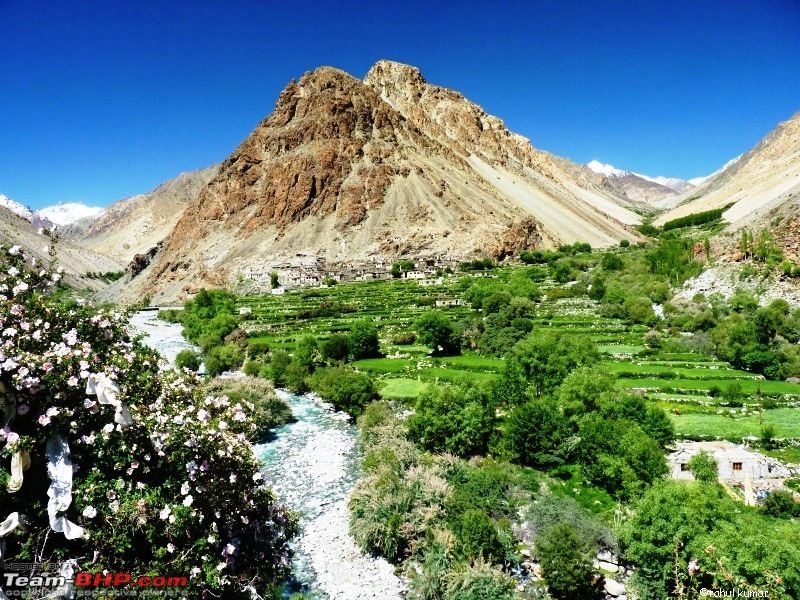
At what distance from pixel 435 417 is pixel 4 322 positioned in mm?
21584

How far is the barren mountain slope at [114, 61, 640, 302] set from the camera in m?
141

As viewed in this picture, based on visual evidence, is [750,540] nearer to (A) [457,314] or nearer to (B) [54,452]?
(B) [54,452]

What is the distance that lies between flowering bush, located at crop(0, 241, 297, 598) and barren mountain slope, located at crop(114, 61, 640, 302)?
408ft

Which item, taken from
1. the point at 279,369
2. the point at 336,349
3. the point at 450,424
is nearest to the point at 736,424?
the point at 450,424

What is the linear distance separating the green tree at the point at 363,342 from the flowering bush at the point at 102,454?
3958 cm

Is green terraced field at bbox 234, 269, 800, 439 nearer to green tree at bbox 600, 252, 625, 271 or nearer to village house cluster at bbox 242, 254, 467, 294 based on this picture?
green tree at bbox 600, 252, 625, 271

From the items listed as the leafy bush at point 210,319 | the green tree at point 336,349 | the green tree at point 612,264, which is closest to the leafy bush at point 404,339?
the green tree at point 336,349

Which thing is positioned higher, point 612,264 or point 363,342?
point 612,264

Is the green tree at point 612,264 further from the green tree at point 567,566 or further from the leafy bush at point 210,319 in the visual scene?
the green tree at point 567,566

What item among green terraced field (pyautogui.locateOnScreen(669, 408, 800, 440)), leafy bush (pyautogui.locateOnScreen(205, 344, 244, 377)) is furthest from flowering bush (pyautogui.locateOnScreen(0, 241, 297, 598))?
leafy bush (pyautogui.locateOnScreen(205, 344, 244, 377))

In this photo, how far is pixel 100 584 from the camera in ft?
30.0

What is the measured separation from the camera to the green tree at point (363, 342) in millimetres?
51469

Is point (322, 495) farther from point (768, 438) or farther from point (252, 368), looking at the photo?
point (252, 368)

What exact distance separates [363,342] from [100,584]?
4238 centimetres
